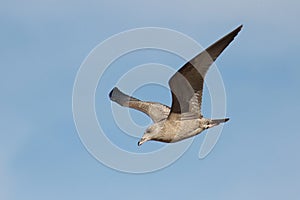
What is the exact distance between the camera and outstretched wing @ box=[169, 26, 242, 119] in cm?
2097

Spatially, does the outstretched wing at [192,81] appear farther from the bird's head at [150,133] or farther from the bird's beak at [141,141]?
the bird's beak at [141,141]

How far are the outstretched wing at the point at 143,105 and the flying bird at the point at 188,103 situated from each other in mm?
673

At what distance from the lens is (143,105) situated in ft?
88.0

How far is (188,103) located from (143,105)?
421 centimetres

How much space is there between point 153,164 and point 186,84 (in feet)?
7.90

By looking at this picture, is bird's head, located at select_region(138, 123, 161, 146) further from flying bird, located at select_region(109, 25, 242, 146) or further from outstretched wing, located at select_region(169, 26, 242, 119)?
outstretched wing, located at select_region(169, 26, 242, 119)

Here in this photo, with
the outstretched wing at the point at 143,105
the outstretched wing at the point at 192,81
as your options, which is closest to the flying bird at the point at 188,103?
the outstretched wing at the point at 192,81

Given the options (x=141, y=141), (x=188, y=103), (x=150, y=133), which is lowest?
(x=141, y=141)

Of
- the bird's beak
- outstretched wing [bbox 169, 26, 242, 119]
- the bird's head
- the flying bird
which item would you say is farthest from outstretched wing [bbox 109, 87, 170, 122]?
outstretched wing [bbox 169, 26, 242, 119]

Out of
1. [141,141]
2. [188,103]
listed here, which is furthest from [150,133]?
[188,103]

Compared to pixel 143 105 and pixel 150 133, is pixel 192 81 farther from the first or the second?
pixel 143 105

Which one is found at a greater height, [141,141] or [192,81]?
[192,81]

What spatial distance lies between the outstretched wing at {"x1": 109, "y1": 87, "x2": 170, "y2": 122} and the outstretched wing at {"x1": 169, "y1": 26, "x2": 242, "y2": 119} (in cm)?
221

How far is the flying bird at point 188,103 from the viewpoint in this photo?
21.2 metres
